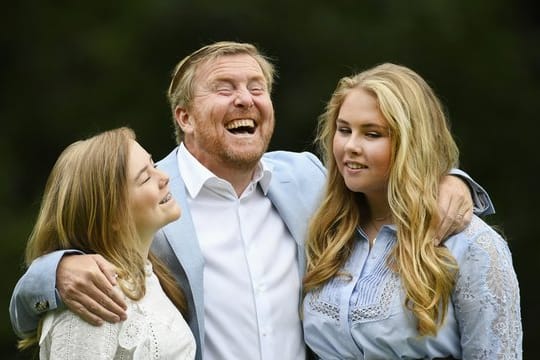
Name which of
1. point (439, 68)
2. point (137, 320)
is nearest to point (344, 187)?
point (137, 320)

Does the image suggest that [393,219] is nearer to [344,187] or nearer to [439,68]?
[344,187]

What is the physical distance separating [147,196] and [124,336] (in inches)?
18.4

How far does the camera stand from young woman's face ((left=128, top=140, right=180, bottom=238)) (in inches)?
173

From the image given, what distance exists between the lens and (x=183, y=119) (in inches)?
208

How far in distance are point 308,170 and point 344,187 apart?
0.46 m

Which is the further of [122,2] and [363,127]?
[122,2]

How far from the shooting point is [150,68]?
1216cm

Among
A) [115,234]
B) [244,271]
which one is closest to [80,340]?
[115,234]

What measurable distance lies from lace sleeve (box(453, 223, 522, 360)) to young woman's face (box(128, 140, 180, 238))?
944 millimetres

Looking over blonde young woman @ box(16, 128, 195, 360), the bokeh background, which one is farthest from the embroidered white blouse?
the bokeh background

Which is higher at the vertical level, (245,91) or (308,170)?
(245,91)

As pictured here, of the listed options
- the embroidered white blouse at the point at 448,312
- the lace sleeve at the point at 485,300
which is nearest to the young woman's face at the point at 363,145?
the embroidered white blouse at the point at 448,312

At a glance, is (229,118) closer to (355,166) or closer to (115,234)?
(355,166)

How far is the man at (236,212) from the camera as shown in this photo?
4.76 metres
